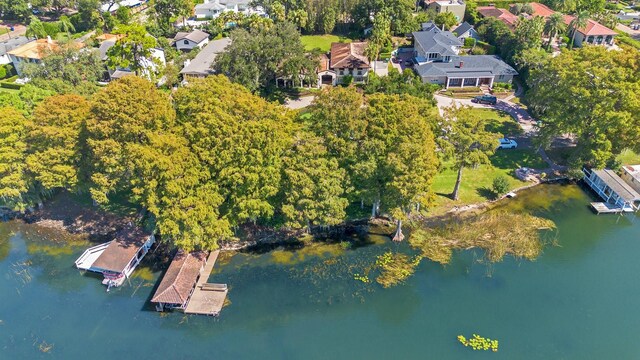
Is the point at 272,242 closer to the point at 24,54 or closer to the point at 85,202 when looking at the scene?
the point at 85,202

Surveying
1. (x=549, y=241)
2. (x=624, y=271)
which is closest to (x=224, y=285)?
(x=549, y=241)

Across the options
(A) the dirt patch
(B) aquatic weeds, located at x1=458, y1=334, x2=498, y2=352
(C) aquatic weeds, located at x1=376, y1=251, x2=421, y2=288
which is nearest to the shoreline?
(A) the dirt patch

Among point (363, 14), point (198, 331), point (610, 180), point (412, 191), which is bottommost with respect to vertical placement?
point (198, 331)

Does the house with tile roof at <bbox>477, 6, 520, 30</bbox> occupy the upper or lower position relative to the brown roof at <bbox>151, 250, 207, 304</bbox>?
upper

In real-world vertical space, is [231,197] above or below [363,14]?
below

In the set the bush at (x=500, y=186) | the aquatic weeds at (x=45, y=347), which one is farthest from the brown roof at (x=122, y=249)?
the bush at (x=500, y=186)

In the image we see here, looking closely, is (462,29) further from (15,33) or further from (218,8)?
(15,33)

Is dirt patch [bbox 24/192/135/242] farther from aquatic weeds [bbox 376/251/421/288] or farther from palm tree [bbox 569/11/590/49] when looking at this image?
palm tree [bbox 569/11/590/49]
